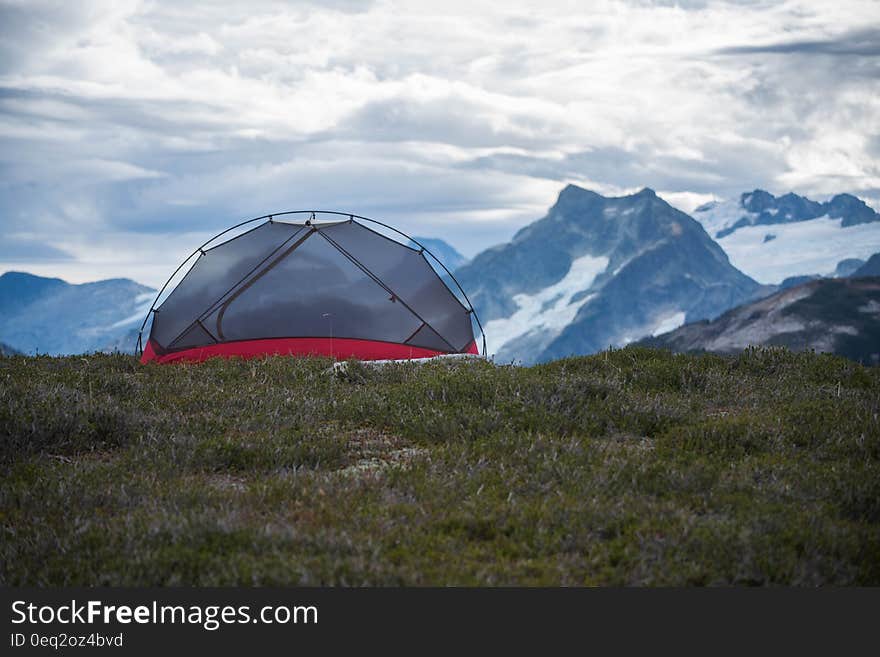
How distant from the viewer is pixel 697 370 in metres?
12.9

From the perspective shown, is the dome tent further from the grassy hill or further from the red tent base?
the grassy hill

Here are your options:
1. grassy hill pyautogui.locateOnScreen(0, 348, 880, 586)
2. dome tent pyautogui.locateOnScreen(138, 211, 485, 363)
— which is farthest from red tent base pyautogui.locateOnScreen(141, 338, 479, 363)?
grassy hill pyautogui.locateOnScreen(0, 348, 880, 586)

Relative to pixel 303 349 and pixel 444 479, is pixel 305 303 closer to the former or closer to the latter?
pixel 303 349

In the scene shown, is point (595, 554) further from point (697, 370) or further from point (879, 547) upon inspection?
point (697, 370)

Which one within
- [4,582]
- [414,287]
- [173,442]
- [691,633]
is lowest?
[691,633]

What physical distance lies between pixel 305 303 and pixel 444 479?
11.0m

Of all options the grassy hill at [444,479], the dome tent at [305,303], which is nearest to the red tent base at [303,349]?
the dome tent at [305,303]

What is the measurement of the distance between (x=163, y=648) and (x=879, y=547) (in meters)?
5.25

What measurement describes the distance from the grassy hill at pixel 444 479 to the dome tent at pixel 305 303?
5119 mm

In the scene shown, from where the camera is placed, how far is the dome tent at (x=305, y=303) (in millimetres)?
17953

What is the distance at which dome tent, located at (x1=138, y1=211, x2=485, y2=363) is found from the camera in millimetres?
17953

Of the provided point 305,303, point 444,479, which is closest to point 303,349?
point 305,303

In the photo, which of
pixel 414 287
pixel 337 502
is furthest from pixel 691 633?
pixel 414 287

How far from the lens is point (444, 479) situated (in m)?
7.91
